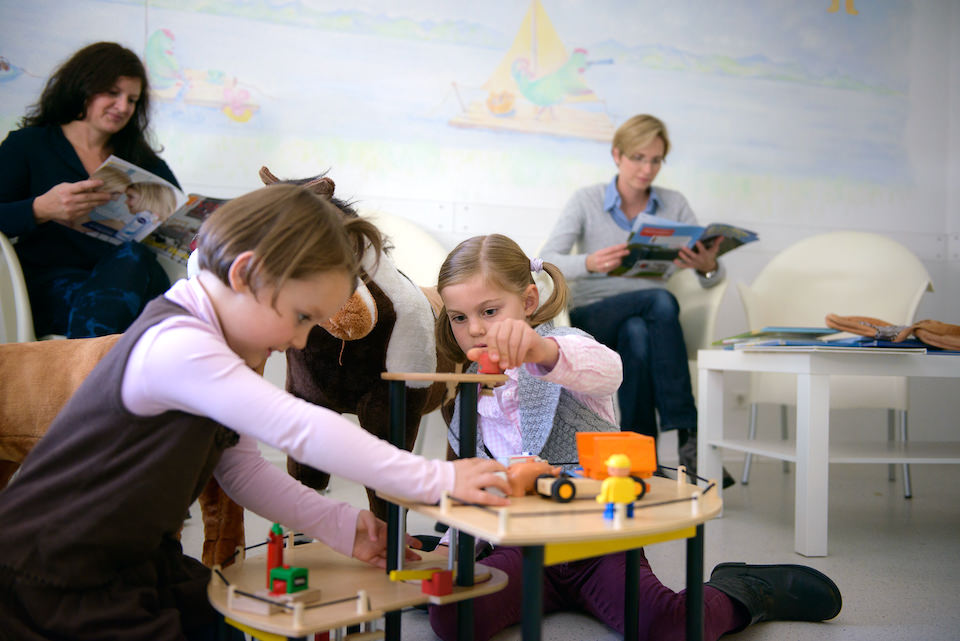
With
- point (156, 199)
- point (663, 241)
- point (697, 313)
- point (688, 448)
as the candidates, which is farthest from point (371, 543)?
point (697, 313)

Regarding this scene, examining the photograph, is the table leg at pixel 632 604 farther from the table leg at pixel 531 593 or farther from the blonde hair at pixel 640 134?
the blonde hair at pixel 640 134

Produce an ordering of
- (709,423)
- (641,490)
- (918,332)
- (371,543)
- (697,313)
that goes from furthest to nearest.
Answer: (697,313)
(709,423)
(918,332)
(371,543)
(641,490)

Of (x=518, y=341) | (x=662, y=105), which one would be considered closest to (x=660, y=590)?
(x=518, y=341)

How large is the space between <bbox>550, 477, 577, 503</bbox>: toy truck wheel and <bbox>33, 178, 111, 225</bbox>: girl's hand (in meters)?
1.31

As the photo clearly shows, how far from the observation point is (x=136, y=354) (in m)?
0.71

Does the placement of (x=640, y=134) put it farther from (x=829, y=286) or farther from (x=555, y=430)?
(x=555, y=430)

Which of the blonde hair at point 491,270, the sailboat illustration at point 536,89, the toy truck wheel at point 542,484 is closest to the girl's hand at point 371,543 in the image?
the toy truck wheel at point 542,484

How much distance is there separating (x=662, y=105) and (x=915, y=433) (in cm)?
152

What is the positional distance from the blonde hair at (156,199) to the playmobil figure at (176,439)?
94cm

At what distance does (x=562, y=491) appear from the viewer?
27.5 inches

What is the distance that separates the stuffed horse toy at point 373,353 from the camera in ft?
3.75

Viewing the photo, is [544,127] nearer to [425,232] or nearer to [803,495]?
[425,232]

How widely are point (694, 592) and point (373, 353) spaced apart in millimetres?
585

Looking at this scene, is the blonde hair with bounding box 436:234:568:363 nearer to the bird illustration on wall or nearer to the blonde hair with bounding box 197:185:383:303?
the blonde hair with bounding box 197:185:383:303
